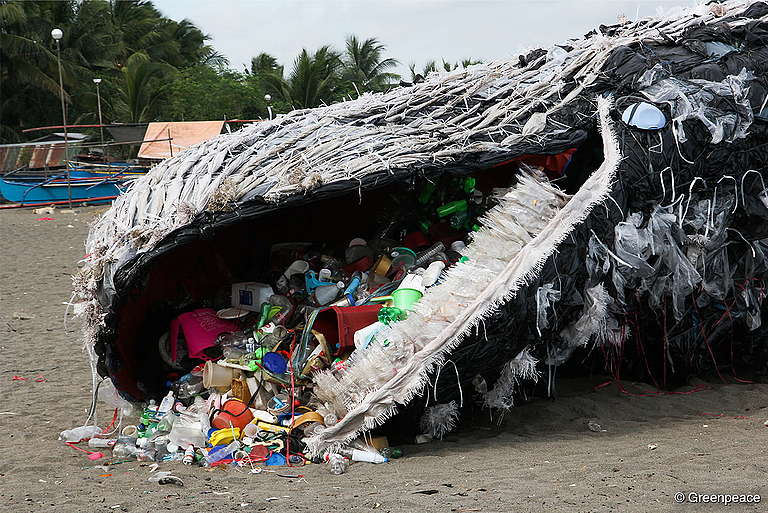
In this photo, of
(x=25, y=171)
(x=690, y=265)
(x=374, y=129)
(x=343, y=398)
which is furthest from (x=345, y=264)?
(x=25, y=171)

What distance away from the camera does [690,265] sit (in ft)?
16.7

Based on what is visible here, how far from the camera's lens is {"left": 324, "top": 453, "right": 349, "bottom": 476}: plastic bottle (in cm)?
429

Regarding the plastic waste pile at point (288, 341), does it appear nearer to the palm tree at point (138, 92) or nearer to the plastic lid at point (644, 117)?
the plastic lid at point (644, 117)

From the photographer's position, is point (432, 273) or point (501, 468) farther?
Answer: point (432, 273)

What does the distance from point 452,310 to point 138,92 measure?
28927 millimetres

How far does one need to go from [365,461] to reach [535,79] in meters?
2.74

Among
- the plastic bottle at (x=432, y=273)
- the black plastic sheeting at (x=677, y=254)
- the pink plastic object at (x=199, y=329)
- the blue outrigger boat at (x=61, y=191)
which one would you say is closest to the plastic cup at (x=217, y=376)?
the pink plastic object at (x=199, y=329)

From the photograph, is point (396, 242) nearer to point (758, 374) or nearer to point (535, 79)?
point (535, 79)

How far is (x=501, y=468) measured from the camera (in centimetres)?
416

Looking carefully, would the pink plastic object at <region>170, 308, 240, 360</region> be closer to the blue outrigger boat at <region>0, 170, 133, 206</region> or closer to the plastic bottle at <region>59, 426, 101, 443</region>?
the plastic bottle at <region>59, 426, 101, 443</region>

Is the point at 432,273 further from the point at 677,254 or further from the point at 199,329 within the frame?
the point at 199,329

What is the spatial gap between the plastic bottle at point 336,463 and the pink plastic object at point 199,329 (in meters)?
1.52

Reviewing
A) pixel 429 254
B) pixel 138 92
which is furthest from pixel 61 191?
pixel 429 254

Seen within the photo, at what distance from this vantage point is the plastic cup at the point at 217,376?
516 cm
